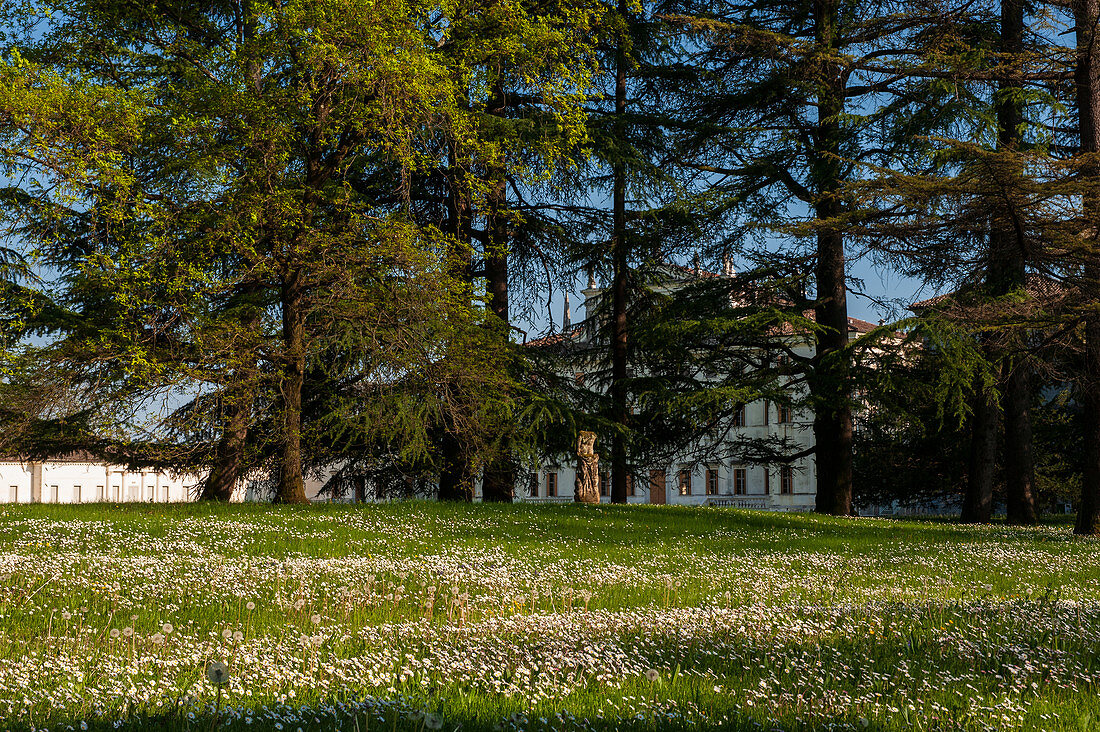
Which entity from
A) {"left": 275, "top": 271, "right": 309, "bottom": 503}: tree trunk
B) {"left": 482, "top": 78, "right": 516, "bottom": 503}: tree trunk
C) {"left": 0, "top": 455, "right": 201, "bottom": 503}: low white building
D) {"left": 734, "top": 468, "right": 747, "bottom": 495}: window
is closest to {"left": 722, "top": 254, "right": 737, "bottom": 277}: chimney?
{"left": 482, "top": 78, "right": 516, "bottom": 503}: tree trunk

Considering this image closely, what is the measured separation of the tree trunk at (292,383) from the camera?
1642 cm

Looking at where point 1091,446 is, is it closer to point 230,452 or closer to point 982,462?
point 982,462

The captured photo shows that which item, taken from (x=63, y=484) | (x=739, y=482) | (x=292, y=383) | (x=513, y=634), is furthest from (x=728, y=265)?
(x=63, y=484)

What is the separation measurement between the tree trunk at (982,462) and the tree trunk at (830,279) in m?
3.50

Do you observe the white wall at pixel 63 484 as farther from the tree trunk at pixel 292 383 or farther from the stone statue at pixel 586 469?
the tree trunk at pixel 292 383

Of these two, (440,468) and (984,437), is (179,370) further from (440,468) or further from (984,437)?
(984,437)

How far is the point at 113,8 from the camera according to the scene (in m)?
17.7

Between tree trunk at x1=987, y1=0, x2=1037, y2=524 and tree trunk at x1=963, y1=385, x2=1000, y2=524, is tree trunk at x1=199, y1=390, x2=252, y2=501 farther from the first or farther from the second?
tree trunk at x1=963, y1=385, x2=1000, y2=524

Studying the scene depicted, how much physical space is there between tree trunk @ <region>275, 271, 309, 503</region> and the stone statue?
6689 mm

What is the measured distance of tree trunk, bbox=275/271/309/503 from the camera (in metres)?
16.4

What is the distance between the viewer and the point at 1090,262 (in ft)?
53.8

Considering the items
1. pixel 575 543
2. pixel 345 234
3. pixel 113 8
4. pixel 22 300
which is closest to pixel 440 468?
pixel 345 234

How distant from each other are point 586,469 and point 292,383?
7.98 meters

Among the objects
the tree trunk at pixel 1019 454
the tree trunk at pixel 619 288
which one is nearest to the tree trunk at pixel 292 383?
the tree trunk at pixel 619 288
